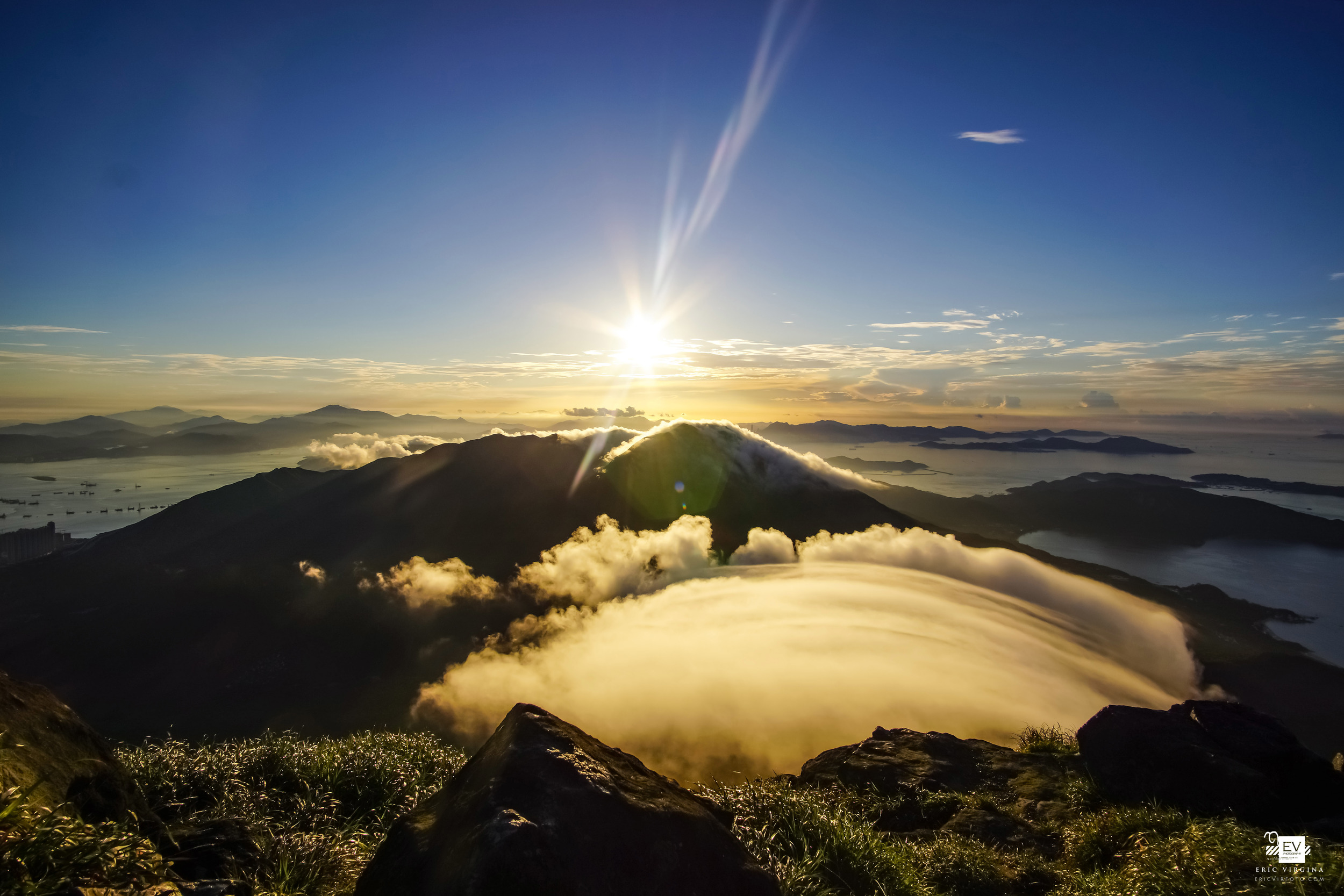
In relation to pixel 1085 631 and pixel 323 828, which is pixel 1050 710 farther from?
pixel 323 828

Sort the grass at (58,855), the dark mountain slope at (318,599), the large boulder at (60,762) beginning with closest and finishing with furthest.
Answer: the grass at (58,855)
the large boulder at (60,762)
the dark mountain slope at (318,599)

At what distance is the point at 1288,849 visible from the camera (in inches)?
297

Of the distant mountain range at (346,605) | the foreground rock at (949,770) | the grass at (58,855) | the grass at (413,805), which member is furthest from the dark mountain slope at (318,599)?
the grass at (58,855)

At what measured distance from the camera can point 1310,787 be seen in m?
12.6

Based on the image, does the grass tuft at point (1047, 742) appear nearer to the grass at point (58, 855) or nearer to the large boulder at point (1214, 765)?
the large boulder at point (1214, 765)

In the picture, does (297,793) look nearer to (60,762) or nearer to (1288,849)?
(60,762)

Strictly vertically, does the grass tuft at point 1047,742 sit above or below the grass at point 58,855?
below

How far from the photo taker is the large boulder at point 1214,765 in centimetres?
1227

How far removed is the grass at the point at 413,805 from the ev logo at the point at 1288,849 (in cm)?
14

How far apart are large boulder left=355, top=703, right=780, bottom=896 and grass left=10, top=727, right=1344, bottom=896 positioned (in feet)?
4.42

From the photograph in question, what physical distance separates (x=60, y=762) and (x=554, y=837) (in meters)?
5.38

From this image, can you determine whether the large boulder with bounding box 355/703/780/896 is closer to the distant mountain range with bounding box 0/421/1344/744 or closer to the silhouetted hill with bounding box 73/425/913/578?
the distant mountain range with bounding box 0/421/1344/744

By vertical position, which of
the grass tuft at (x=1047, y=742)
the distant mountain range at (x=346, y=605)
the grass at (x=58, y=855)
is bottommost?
the distant mountain range at (x=346, y=605)

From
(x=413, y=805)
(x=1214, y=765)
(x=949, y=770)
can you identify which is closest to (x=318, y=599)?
(x=413, y=805)
